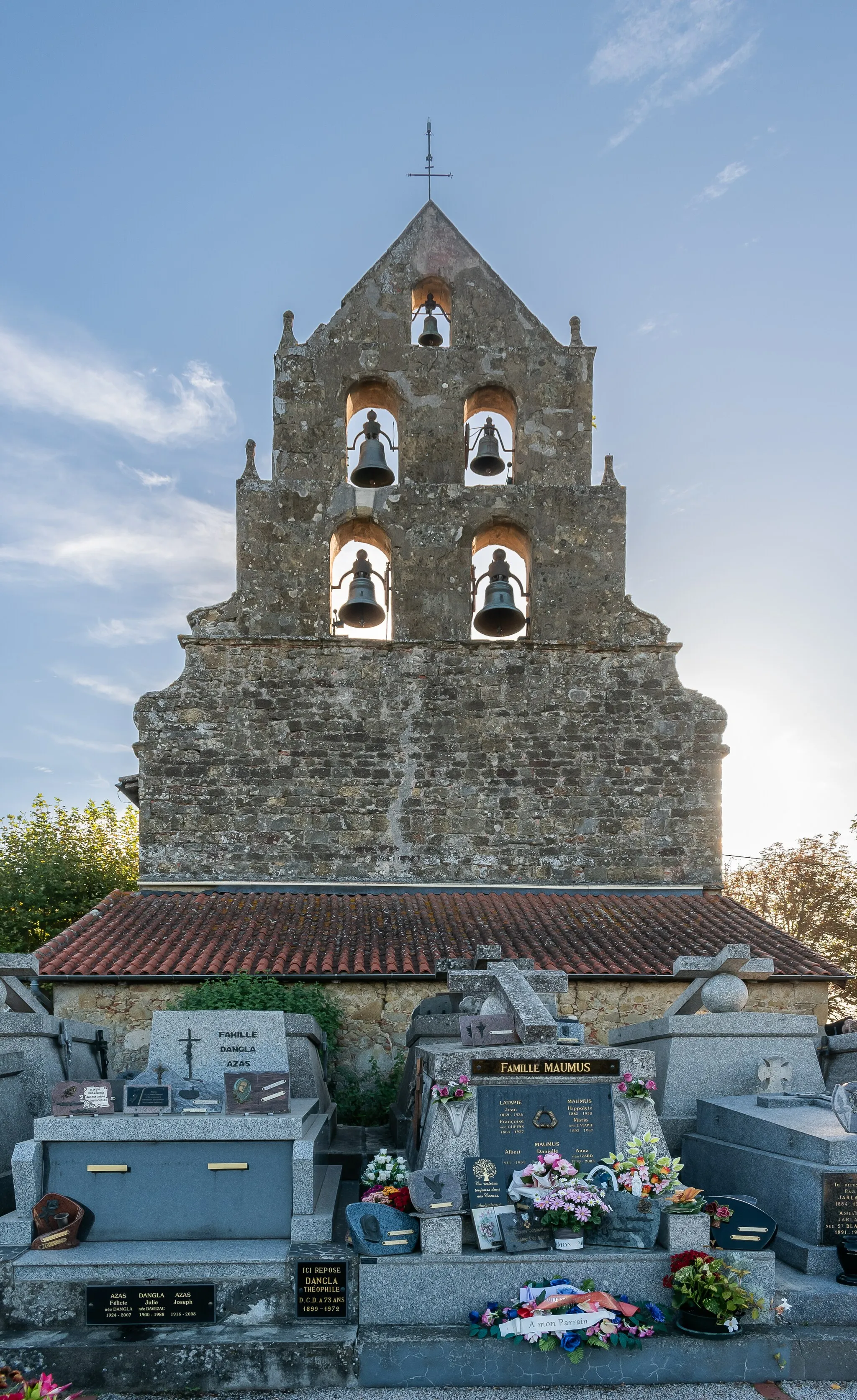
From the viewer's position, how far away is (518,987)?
29.3ft

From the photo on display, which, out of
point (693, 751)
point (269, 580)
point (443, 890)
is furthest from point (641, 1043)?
point (269, 580)

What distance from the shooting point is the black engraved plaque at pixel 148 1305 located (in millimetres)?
6664

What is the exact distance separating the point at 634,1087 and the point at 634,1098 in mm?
118

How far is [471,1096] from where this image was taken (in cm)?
783

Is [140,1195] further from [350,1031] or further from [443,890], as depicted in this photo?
[443,890]

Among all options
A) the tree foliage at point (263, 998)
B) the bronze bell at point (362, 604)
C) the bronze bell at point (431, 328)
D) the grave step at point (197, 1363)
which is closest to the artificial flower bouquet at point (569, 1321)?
the grave step at point (197, 1363)

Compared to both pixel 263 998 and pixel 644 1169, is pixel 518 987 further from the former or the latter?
pixel 263 998

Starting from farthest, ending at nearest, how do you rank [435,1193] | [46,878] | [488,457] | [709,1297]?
[46,878], [488,457], [435,1193], [709,1297]

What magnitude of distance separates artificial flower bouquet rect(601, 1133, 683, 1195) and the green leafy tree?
16101 mm

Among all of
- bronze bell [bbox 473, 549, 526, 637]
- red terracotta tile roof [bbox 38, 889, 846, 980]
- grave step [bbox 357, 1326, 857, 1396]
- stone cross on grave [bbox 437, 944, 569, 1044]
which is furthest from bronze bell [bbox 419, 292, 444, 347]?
grave step [bbox 357, 1326, 857, 1396]

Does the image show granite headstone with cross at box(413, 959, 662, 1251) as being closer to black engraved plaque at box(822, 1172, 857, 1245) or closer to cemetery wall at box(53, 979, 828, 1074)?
black engraved plaque at box(822, 1172, 857, 1245)

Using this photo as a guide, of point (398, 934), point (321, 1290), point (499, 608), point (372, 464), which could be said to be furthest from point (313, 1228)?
point (372, 464)

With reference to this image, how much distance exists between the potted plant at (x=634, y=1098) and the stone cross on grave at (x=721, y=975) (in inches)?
82.3

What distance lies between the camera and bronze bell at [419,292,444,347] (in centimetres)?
1823
